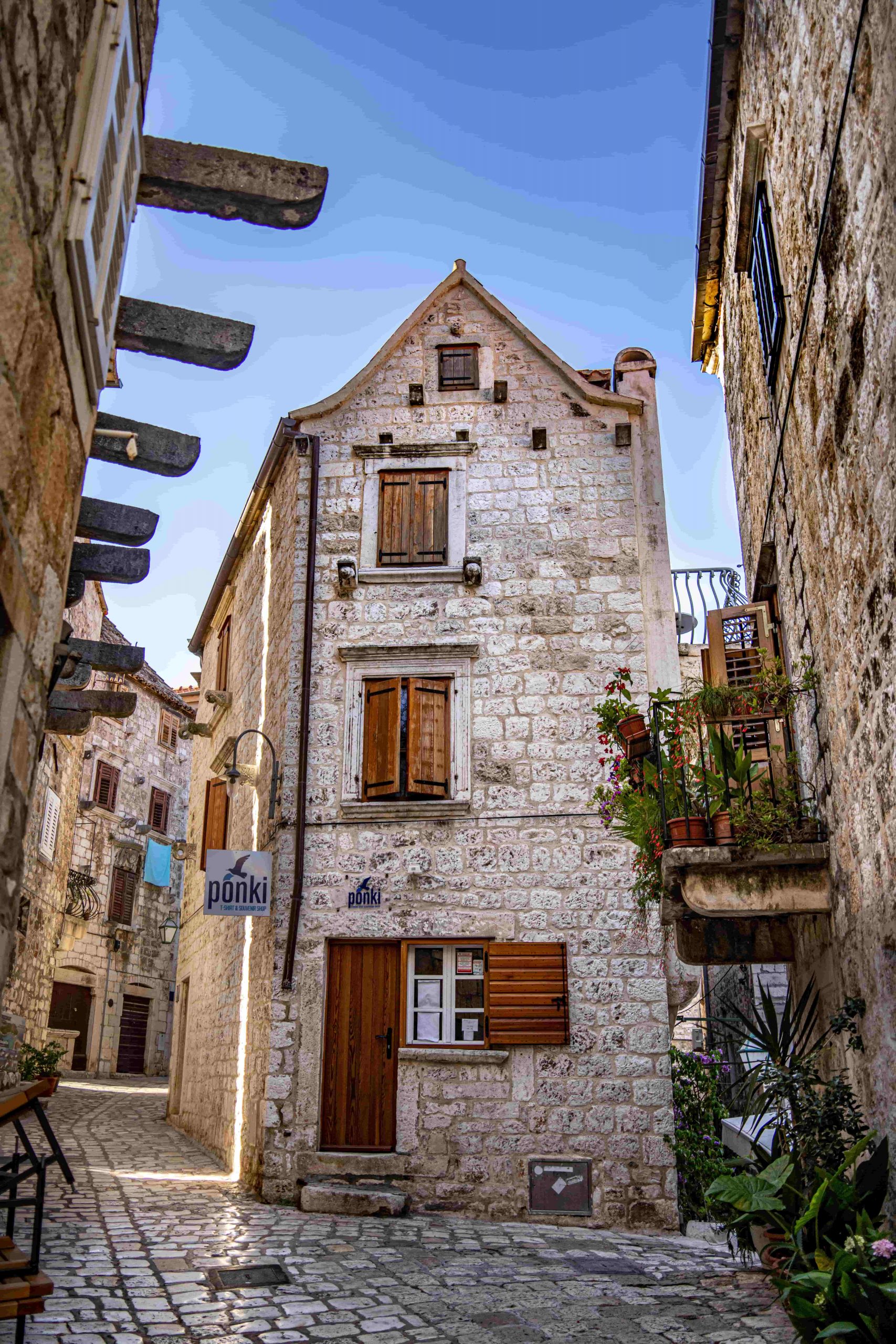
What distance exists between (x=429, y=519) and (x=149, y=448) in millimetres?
6583

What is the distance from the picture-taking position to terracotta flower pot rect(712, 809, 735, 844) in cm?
636

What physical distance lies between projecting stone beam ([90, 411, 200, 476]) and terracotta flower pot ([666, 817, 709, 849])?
349 centimetres

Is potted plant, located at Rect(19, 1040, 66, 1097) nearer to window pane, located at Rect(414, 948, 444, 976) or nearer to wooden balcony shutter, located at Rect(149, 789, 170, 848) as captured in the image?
window pane, located at Rect(414, 948, 444, 976)

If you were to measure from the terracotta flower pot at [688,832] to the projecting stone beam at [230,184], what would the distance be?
154 inches

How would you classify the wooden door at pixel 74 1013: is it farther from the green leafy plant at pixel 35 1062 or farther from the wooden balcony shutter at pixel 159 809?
the green leafy plant at pixel 35 1062

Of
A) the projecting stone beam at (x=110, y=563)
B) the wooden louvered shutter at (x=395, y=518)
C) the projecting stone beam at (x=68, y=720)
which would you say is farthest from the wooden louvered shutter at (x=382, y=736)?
the projecting stone beam at (x=110, y=563)

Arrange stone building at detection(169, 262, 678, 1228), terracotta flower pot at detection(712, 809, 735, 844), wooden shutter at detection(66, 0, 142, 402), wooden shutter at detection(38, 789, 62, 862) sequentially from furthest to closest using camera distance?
wooden shutter at detection(38, 789, 62, 862)
stone building at detection(169, 262, 678, 1228)
terracotta flower pot at detection(712, 809, 735, 844)
wooden shutter at detection(66, 0, 142, 402)

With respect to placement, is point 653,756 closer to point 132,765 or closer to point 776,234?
point 776,234

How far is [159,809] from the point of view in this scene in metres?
30.7

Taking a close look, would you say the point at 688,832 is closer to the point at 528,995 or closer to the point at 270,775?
the point at 528,995

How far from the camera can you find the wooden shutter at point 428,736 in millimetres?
10375

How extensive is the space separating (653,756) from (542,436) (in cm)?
532

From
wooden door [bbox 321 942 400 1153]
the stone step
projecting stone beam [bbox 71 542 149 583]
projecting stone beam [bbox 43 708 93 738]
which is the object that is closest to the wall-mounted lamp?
wooden door [bbox 321 942 400 1153]

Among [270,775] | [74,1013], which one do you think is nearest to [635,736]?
[270,775]
